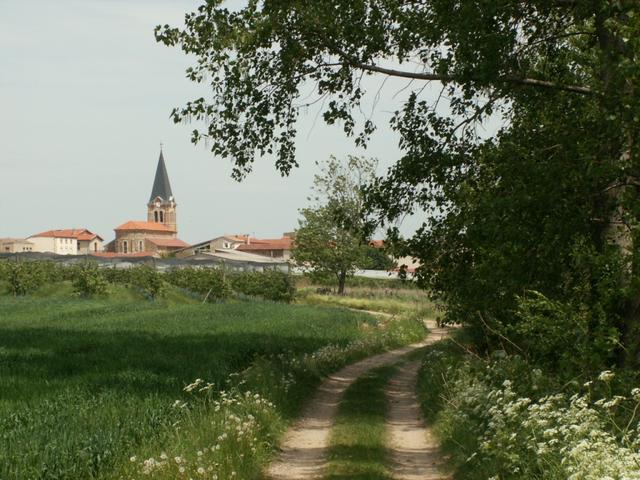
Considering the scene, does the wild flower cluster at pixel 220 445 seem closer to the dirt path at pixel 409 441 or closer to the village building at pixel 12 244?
the dirt path at pixel 409 441

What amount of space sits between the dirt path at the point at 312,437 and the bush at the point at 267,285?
3750 centimetres

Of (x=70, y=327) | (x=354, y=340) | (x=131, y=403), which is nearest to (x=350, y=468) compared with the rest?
(x=131, y=403)

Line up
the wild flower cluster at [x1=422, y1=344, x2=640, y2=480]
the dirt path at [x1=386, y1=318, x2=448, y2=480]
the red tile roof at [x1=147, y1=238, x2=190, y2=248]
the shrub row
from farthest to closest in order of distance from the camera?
the red tile roof at [x1=147, y1=238, x2=190, y2=248]
the shrub row
the dirt path at [x1=386, y1=318, x2=448, y2=480]
the wild flower cluster at [x1=422, y1=344, x2=640, y2=480]

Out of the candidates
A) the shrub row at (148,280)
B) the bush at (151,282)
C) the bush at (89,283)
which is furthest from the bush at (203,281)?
the bush at (89,283)

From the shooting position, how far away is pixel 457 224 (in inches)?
535

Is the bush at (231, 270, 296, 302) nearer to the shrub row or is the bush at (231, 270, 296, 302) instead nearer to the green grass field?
the shrub row

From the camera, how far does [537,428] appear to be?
27.8 ft

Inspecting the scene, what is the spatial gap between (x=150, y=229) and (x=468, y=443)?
7552 inches

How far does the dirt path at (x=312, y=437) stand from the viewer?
10883 mm

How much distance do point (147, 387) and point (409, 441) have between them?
447 centimetres

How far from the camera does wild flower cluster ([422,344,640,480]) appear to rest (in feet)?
21.1

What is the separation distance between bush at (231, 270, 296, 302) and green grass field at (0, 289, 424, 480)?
87.5 feet

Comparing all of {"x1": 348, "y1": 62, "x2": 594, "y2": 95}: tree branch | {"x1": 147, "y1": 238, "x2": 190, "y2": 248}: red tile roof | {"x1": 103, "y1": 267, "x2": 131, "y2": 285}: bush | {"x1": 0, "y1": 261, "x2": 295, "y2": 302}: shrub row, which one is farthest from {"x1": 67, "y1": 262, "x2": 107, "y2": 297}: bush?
{"x1": 147, "y1": 238, "x2": 190, "y2": 248}: red tile roof

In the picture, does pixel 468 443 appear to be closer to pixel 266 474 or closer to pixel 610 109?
pixel 266 474
